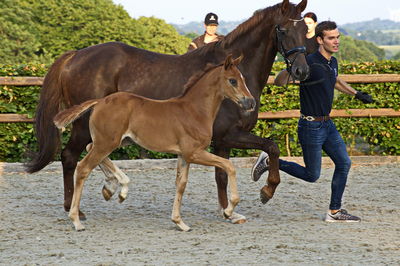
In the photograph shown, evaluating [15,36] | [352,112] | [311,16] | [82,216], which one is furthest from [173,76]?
[15,36]

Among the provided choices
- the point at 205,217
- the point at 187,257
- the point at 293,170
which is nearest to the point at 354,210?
the point at 293,170

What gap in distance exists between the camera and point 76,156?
7324mm

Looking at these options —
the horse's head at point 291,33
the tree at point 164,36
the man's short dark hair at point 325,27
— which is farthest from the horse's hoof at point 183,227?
the tree at point 164,36

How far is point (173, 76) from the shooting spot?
721cm

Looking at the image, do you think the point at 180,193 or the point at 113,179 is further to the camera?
the point at 113,179

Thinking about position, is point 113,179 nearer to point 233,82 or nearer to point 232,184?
point 232,184

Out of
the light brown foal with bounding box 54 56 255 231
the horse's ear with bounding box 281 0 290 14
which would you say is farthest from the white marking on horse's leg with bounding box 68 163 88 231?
the horse's ear with bounding box 281 0 290 14

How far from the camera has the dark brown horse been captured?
688cm

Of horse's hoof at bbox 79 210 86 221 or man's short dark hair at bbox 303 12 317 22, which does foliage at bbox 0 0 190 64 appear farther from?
horse's hoof at bbox 79 210 86 221

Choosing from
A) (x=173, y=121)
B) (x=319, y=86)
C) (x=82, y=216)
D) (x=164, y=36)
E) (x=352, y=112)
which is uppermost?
(x=319, y=86)

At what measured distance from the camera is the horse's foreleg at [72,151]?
7.24 m

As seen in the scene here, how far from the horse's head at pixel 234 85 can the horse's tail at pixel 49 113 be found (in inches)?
79.5

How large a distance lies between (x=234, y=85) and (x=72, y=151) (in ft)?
6.42

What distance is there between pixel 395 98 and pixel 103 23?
33.0m
